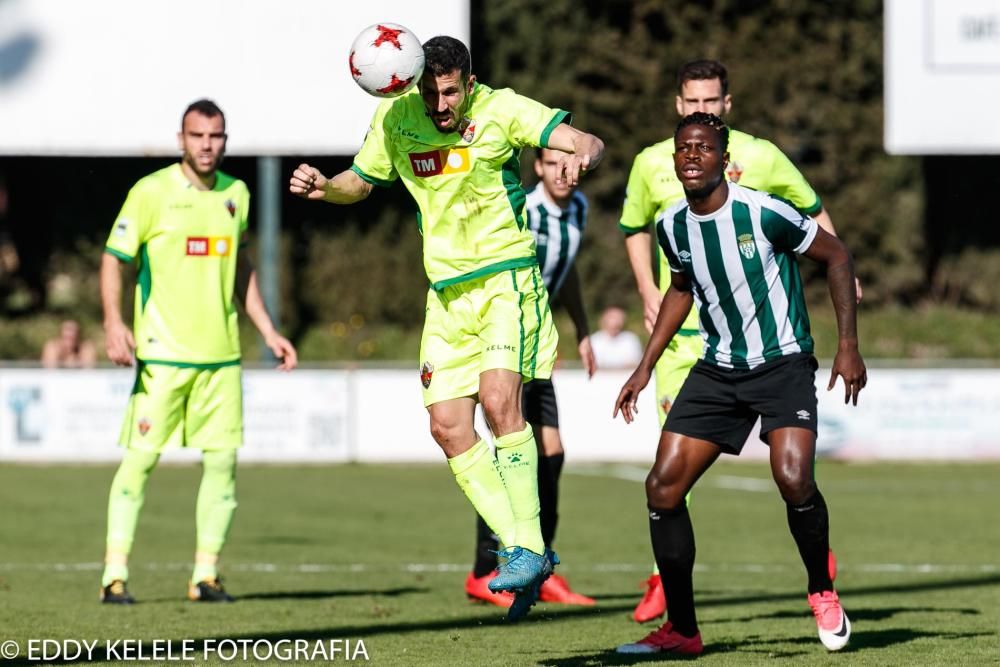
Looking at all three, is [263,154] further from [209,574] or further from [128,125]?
[209,574]

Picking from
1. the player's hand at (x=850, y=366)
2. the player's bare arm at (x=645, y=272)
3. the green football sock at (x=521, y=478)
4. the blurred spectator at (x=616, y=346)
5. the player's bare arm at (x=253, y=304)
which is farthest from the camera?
the blurred spectator at (x=616, y=346)

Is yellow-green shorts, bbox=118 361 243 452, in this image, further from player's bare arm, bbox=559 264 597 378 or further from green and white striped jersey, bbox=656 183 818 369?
green and white striped jersey, bbox=656 183 818 369

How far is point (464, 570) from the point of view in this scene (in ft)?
36.0

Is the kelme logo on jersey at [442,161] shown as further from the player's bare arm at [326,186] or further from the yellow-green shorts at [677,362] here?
the yellow-green shorts at [677,362]

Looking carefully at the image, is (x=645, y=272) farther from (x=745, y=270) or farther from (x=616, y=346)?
(x=616, y=346)

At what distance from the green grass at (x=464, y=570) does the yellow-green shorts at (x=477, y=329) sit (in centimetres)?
114

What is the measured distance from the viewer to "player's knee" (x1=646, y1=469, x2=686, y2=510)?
719cm

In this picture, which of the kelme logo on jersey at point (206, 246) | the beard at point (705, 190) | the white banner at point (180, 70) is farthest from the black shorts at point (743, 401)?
the white banner at point (180, 70)

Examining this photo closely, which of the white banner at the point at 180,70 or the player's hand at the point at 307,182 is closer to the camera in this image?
the player's hand at the point at 307,182

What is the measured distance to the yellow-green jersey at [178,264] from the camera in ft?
30.5

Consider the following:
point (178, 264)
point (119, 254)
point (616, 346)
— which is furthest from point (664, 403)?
point (616, 346)

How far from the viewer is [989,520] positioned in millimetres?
14445

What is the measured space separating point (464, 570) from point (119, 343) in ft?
9.75

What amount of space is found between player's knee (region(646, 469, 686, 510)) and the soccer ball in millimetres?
1873
